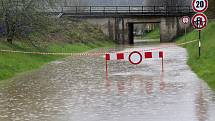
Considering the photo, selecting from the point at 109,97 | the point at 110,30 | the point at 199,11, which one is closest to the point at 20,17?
the point at 199,11

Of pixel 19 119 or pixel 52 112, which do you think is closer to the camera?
pixel 19 119

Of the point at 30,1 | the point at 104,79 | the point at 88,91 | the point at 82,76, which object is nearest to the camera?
the point at 88,91

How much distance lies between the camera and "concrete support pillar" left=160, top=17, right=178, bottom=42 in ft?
233

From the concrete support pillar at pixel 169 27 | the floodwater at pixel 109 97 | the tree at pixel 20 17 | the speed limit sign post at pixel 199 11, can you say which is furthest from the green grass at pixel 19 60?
the concrete support pillar at pixel 169 27

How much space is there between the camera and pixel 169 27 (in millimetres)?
71250

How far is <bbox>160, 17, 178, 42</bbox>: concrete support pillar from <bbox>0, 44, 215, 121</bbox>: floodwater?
165 ft

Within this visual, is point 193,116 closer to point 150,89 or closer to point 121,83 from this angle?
point 150,89

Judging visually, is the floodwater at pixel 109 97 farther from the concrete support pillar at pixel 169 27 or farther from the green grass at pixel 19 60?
the concrete support pillar at pixel 169 27

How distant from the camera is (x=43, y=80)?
18.6 metres

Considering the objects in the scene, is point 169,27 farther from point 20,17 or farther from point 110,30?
point 20,17

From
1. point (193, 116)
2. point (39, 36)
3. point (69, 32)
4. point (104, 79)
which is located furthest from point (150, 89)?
point (69, 32)

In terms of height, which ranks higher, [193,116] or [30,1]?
[30,1]

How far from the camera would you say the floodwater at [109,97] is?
11039 mm

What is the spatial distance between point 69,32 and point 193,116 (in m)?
42.0
